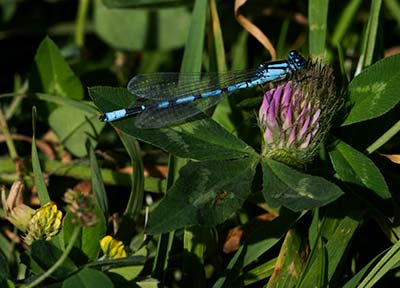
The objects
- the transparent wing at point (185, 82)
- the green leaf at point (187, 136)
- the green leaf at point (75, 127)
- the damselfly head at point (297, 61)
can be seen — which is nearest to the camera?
the green leaf at point (187, 136)

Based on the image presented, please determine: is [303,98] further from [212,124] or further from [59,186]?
[59,186]

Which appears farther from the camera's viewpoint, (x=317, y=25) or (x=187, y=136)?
(x=317, y=25)

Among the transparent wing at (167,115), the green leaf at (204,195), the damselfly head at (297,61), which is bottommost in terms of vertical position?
the green leaf at (204,195)

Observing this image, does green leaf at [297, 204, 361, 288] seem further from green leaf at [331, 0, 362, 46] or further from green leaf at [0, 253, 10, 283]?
green leaf at [331, 0, 362, 46]

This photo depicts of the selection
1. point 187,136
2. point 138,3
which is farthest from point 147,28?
point 187,136

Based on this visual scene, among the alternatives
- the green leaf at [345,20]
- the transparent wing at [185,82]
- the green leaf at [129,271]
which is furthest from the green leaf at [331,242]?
the green leaf at [345,20]

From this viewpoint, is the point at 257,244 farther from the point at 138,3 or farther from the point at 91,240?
the point at 138,3

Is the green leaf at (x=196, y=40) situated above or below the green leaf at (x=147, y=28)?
above

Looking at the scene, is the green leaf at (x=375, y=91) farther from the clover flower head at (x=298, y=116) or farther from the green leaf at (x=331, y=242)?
the green leaf at (x=331, y=242)
